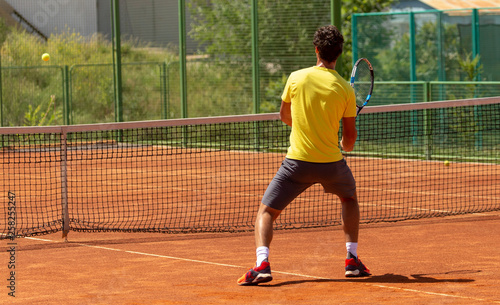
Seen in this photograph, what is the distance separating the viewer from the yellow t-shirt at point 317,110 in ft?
18.2

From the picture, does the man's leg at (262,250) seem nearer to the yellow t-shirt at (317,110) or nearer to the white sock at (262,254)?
the white sock at (262,254)

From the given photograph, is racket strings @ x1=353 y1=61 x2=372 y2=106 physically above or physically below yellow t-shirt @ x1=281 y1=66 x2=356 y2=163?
above

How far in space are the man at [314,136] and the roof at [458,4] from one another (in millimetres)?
18943

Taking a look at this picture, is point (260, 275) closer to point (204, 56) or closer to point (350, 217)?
point (350, 217)

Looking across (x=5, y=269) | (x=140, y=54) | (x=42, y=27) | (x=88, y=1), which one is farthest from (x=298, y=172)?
(x=42, y=27)

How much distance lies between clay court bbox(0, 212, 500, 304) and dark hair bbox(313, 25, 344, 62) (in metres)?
1.52

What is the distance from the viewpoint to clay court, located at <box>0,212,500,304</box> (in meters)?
5.30

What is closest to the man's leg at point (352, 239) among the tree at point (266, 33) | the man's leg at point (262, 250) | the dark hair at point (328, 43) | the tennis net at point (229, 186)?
the man's leg at point (262, 250)

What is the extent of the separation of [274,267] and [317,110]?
136 cm

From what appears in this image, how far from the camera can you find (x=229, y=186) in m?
11.6

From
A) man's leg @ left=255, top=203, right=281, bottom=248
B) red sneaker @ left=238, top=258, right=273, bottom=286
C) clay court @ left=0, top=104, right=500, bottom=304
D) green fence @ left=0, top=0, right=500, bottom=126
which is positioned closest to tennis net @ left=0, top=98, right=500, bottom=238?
clay court @ left=0, top=104, right=500, bottom=304

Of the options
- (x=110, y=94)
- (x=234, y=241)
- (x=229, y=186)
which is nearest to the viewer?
(x=234, y=241)

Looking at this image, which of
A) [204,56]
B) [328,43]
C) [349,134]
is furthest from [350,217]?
[204,56]

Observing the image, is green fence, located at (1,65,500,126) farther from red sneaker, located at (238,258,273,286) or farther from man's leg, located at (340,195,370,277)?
red sneaker, located at (238,258,273,286)
